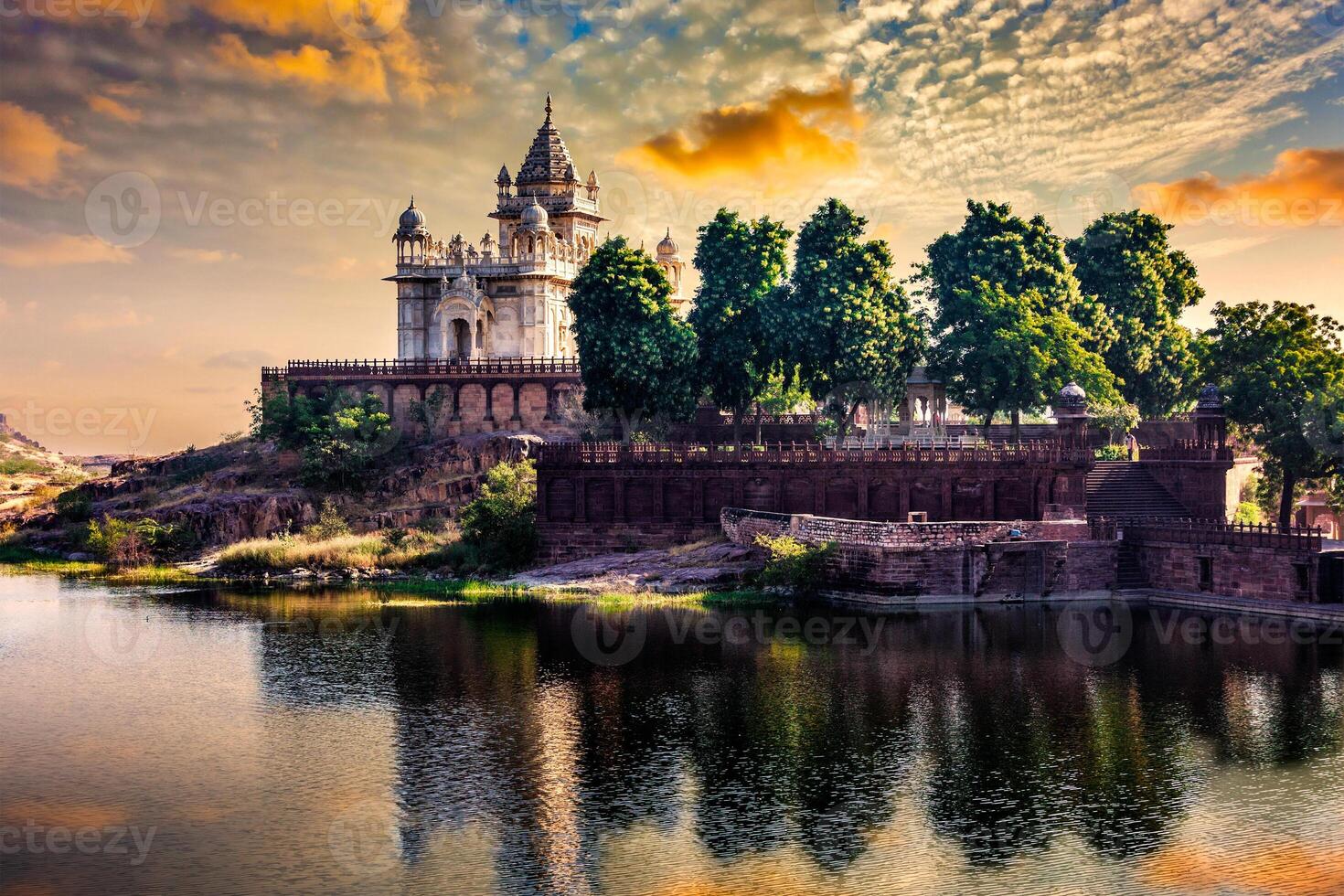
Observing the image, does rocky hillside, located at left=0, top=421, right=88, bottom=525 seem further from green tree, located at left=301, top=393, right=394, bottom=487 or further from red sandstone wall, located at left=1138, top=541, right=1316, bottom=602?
red sandstone wall, located at left=1138, top=541, right=1316, bottom=602

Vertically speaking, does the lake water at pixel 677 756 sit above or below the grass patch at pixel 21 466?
below

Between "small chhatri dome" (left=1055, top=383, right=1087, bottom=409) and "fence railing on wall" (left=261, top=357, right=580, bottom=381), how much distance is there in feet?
114

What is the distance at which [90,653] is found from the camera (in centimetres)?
5331

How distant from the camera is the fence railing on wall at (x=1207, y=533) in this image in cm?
5800

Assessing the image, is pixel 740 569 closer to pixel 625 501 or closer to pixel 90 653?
pixel 625 501

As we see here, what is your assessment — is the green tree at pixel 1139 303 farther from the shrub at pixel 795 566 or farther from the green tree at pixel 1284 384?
the shrub at pixel 795 566

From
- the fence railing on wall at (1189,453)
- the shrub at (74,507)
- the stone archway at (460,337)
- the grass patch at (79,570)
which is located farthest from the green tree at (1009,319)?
the shrub at (74,507)

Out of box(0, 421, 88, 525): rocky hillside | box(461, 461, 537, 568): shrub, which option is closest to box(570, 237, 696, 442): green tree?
box(461, 461, 537, 568): shrub

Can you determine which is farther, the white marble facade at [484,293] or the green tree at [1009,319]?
the white marble facade at [484,293]

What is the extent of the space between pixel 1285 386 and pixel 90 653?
59.2m

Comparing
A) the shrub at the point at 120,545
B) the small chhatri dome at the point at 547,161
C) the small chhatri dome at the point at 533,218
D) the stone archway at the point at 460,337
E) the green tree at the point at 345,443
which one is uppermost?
the small chhatri dome at the point at 547,161

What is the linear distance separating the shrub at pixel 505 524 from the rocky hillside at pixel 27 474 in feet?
129

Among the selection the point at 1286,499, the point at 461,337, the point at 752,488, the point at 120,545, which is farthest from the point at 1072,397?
the point at 120,545

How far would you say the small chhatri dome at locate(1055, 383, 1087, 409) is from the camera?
71.9 meters
